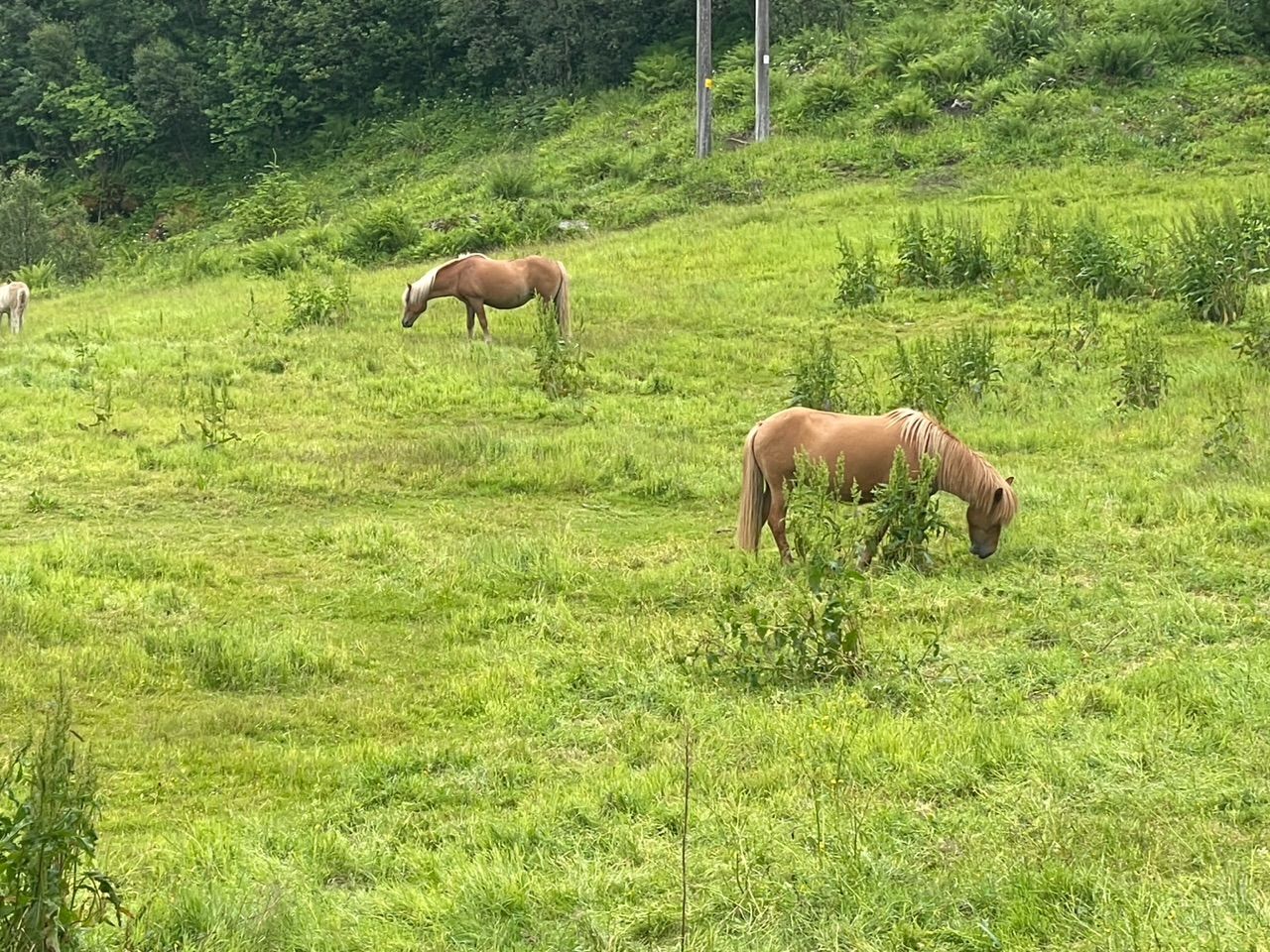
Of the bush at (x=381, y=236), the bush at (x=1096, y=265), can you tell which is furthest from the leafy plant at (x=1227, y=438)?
the bush at (x=381, y=236)

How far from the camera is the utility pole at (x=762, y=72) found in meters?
22.0

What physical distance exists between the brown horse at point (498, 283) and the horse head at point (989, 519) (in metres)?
8.05

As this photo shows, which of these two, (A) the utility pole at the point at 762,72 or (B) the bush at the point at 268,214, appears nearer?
(A) the utility pole at the point at 762,72

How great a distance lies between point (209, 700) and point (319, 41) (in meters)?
34.8

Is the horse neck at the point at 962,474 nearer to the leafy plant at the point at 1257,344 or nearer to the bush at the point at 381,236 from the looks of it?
the leafy plant at the point at 1257,344

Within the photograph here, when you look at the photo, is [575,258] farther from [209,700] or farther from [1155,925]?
[1155,925]

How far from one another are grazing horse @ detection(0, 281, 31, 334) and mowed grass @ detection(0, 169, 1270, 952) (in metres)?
→ 4.64

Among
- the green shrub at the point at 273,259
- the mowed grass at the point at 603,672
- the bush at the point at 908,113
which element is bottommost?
the mowed grass at the point at 603,672

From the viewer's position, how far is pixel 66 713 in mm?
3479

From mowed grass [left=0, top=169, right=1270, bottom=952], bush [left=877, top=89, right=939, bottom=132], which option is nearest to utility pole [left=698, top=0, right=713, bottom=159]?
bush [left=877, top=89, right=939, bottom=132]

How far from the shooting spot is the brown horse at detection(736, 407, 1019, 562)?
7.31 m

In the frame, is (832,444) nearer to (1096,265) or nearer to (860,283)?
(860,283)

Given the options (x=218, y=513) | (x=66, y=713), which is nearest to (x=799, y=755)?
(x=66, y=713)

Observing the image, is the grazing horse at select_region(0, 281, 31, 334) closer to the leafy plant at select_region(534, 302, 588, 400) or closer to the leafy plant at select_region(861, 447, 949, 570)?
the leafy plant at select_region(534, 302, 588, 400)
